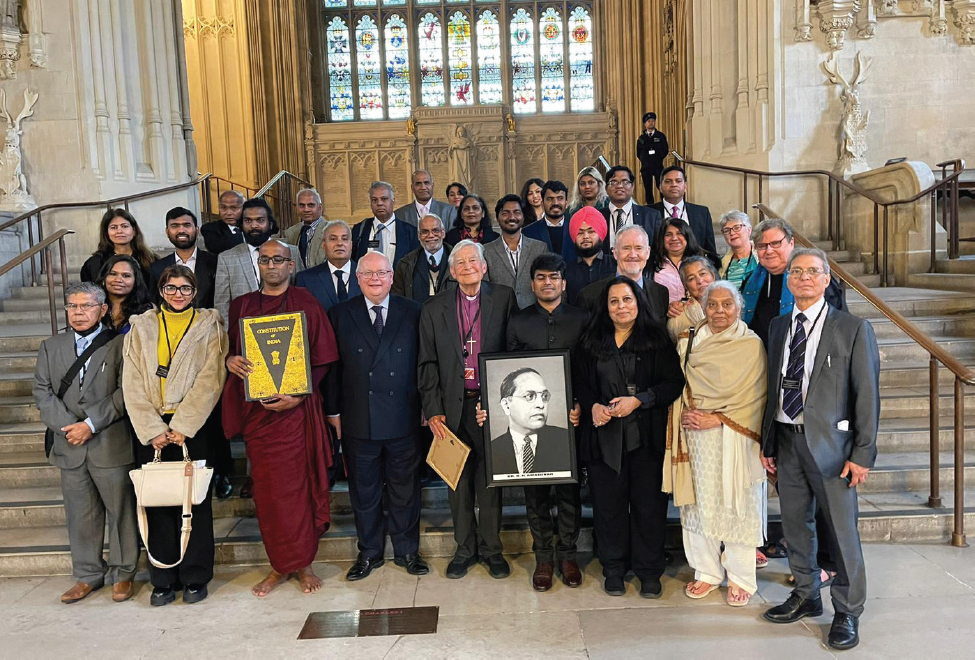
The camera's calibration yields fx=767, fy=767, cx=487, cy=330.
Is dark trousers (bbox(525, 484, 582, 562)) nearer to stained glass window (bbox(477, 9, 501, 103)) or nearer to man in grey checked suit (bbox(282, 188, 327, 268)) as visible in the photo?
man in grey checked suit (bbox(282, 188, 327, 268))

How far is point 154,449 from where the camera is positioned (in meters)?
4.13

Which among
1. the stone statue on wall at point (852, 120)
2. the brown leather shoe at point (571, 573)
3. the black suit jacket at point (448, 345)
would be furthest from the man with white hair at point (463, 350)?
the stone statue on wall at point (852, 120)

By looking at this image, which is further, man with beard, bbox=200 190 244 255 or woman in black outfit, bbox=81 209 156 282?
man with beard, bbox=200 190 244 255

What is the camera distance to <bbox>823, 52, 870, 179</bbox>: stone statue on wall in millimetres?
9789

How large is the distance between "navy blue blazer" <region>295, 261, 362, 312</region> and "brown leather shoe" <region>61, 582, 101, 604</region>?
210cm

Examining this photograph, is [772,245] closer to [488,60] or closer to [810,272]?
[810,272]

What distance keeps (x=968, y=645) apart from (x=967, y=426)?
2.65 meters

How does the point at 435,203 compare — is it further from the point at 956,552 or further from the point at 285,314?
the point at 956,552

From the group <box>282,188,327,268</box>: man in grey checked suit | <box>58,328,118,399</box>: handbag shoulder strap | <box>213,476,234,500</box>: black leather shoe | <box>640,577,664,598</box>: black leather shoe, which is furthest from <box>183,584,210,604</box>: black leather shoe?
<box>282,188,327,268</box>: man in grey checked suit

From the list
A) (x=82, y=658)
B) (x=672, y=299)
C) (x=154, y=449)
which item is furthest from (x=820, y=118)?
(x=82, y=658)

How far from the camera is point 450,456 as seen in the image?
4156 mm

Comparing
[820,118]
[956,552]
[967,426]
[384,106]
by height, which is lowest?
[956,552]

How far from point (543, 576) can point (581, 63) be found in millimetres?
16382

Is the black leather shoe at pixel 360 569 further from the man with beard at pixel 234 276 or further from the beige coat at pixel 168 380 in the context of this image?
the man with beard at pixel 234 276
